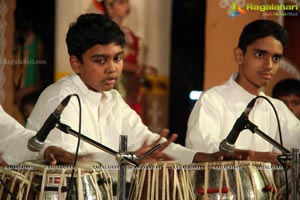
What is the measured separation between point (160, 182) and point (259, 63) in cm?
110

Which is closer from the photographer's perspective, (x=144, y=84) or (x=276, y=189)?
(x=276, y=189)

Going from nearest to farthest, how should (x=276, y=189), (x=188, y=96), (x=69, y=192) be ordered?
(x=69, y=192) → (x=276, y=189) → (x=188, y=96)

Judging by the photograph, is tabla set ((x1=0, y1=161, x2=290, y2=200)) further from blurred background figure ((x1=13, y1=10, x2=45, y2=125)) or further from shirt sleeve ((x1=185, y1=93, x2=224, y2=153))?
blurred background figure ((x1=13, y1=10, x2=45, y2=125))

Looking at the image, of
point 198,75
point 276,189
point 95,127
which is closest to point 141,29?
point 198,75

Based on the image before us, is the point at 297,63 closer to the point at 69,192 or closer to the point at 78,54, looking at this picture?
the point at 78,54

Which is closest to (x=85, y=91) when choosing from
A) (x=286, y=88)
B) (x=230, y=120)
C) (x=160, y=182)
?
(x=160, y=182)

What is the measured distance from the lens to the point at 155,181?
3441mm

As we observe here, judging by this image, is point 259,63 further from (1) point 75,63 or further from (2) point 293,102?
(1) point 75,63

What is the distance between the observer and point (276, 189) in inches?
144

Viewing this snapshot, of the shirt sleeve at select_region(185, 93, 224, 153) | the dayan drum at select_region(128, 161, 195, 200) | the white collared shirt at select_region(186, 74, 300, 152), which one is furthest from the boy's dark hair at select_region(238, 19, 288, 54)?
the dayan drum at select_region(128, 161, 195, 200)

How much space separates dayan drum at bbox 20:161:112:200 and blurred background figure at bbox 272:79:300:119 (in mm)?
1443

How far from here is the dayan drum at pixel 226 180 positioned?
3.47 metres

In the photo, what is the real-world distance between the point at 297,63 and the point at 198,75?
61 centimetres

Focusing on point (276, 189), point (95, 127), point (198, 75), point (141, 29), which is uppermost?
point (141, 29)
